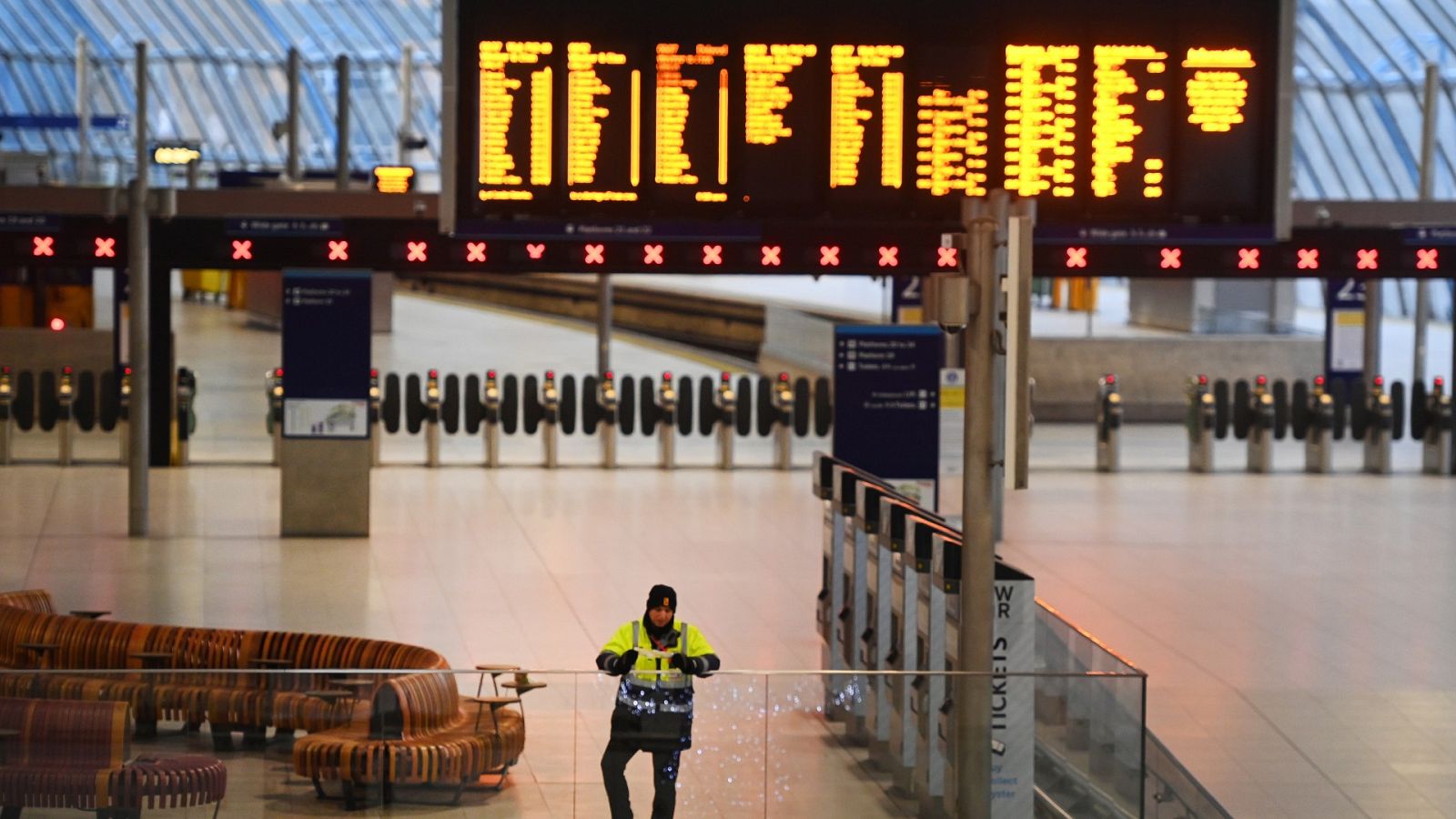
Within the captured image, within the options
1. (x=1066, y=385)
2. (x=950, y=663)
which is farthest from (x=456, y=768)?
(x=1066, y=385)

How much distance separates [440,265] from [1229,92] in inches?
237

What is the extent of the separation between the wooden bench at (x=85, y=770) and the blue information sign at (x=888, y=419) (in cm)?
794

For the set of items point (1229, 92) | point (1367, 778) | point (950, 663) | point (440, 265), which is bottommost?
point (1367, 778)

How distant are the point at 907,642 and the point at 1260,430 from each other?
12727 mm

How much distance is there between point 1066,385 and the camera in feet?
88.9

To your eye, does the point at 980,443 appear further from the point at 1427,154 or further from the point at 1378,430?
the point at 1427,154

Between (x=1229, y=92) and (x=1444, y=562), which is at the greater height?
(x=1229, y=92)

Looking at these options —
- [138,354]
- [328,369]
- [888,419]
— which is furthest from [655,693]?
[138,354]

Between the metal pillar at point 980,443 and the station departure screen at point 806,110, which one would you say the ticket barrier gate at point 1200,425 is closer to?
the station departure screen at point 806,110

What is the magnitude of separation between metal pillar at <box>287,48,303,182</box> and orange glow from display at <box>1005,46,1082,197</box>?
18.8 metres

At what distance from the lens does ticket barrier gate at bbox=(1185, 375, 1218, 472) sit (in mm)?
21438

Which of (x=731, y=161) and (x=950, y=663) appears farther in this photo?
(x=731, y=161)

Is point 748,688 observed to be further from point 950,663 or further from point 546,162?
point 546,162

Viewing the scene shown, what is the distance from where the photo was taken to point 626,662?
7723mm
